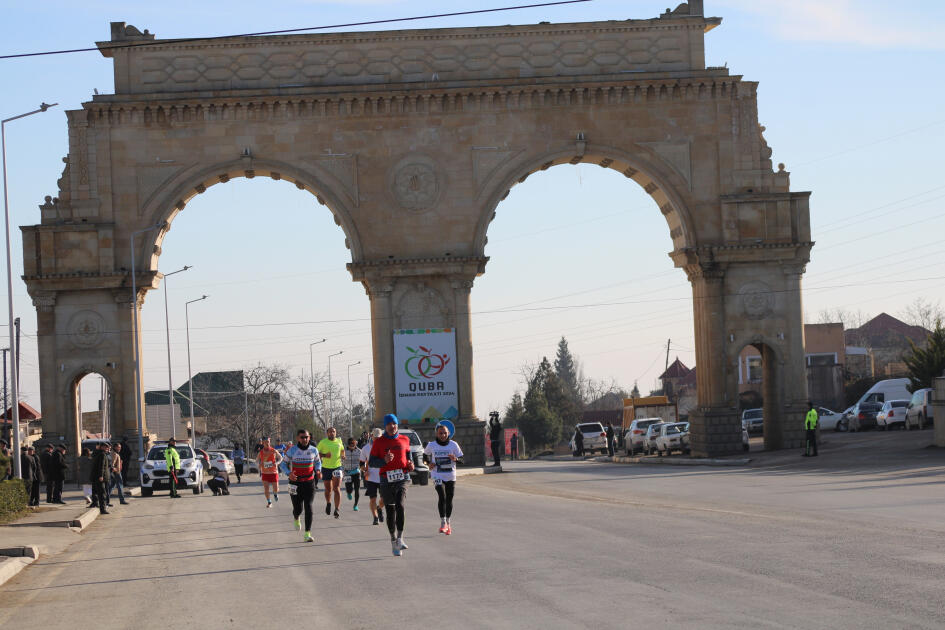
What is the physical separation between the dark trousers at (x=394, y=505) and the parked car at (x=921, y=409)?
35170 mm

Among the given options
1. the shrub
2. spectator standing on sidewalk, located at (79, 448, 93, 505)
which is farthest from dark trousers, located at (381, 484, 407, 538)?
spectator standing on sidewalk, located at (79, 448, 93, 505)

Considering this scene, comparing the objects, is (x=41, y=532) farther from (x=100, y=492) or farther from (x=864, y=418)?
(x=864, y=418)

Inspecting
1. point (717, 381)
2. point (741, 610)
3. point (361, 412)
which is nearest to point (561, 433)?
point (361, 412)

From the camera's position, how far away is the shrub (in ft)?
85.0

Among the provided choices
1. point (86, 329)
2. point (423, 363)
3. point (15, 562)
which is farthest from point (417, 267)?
point (15, 562)

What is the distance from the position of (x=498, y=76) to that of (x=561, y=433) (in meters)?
62.2

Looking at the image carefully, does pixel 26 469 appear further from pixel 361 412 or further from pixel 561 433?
pixel 361 412

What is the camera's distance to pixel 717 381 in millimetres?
43625

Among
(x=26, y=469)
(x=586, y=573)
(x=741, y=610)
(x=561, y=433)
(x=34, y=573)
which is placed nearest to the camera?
(x=741, y=610)

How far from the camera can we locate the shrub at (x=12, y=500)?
85.0ft

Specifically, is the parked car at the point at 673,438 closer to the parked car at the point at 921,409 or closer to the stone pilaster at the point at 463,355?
the parked car at the point at 921,409

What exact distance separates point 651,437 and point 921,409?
36.9 feet

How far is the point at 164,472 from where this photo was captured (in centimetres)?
3875

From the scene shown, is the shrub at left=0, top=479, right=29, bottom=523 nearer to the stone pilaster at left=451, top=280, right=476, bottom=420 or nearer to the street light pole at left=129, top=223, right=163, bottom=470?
the street light pole at left=129, top=223, right=163, bottom=470
